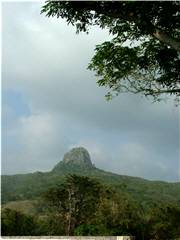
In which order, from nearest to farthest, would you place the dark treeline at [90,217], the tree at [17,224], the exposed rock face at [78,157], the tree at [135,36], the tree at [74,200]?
the tree at [135,36] < the dark treeline at [90,217] < the tree at [17,224] < the tree at [74,200] < the exposed rock face at [78,157]

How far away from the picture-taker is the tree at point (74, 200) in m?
20.2

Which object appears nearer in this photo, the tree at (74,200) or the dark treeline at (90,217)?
the dark treeline at (90,217)

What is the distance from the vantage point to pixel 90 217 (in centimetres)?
2000

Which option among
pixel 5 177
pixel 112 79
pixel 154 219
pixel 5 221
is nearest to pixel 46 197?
pixel 5 221

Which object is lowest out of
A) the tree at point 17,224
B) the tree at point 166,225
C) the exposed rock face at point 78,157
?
the tree at point 166,225

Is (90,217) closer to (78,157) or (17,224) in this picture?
(17,224)

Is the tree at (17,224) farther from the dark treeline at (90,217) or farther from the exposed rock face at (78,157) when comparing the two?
the exposed rock face at (78,157)

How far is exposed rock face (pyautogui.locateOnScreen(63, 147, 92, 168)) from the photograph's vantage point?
154500 millimetres

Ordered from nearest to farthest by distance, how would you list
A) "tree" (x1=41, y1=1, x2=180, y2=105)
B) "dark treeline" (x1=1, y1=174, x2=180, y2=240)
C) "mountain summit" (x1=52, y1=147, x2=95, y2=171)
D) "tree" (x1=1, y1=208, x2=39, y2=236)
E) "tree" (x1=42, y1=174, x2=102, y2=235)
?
"tree" (x1=41, y1=1, x2=180, y2=105) < "dark treeline" (x1=1, y1=174, x2=180, y2=240) < "tree" (x1=1, y1=208, x2=39, y2=236) < "tree" (x1=42, y1=174, x2=102, y2=235) < "mountain summit" (x1=52, y1=147, x2=95, y2=171)

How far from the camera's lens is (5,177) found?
12556 centimetres

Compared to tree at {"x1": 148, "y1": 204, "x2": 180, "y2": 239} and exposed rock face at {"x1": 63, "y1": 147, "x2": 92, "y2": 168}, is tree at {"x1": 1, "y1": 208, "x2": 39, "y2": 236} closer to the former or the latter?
tree at {"x1": 148, "y1": 204, "x2": 180, "y2": 239}

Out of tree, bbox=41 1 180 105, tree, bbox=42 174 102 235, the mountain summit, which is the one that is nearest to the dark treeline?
tree, bbox=42 174 102 235

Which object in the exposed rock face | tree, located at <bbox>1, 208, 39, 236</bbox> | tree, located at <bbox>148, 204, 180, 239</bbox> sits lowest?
tree, located at <bbox>148, 204, 180, 239</bbox>

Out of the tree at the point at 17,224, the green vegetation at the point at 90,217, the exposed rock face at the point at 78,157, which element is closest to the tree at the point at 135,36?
the green vegetation at the point at 90,217
